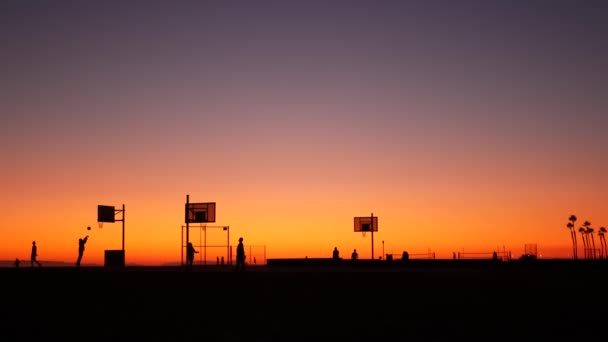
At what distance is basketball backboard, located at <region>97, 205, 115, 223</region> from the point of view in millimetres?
61469

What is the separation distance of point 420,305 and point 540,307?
287 centimetres

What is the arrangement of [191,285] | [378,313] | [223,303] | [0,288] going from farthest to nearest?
[191,285] → [0,288] → [223,303] → [378,313]

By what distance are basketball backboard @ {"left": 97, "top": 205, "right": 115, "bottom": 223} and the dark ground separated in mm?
35808

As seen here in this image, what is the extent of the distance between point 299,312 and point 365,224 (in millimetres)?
54850

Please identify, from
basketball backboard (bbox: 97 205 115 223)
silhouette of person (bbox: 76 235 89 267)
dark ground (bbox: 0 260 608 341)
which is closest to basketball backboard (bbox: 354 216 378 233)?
basketball backboard (bbox: 97 205 115 223)

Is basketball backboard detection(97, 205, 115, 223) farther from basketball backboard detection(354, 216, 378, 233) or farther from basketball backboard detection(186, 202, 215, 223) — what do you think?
basketball backboard detection(354, 216, 378, 233)

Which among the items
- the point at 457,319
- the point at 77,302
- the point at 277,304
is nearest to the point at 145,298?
the point at 77,302

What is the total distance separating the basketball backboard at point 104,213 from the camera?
61.5 metres

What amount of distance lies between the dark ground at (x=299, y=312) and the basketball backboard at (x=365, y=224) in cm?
4376

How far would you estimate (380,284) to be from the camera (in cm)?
2772

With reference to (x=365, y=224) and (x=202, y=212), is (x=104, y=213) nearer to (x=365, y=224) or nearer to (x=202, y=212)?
(x=202, y=212)

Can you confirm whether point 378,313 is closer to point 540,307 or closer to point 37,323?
point 540,307

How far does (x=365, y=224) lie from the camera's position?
71875 millimetres

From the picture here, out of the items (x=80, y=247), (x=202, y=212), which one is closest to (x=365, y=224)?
(x=202, y=212)
